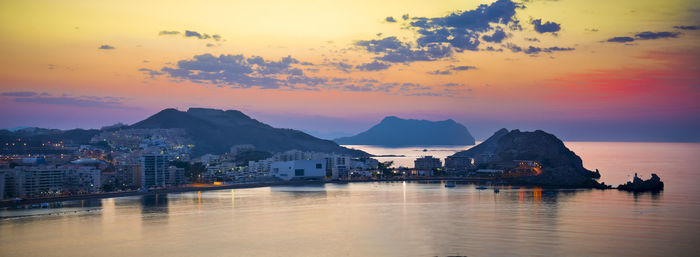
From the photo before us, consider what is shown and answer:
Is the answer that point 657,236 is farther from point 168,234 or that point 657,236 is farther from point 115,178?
point 115,178

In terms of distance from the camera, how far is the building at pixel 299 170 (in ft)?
228

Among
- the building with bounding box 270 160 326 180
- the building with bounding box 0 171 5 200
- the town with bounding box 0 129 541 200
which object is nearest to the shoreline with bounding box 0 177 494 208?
Result: the town with bounding box 0 129 541 200

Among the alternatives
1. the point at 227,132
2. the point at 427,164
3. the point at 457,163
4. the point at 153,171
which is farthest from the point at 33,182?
the point at 227,132

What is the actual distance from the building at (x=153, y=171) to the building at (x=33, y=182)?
788 centimetres

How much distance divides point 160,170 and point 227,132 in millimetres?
90211

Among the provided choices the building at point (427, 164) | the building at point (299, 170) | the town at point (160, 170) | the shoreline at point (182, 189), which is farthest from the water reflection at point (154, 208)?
the building at point (427, 164)

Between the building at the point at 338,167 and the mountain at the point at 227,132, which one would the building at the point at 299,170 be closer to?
the building at the point at 338,167

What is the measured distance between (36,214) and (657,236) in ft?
114

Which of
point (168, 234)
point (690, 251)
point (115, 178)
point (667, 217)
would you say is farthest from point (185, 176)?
point (690, 251)

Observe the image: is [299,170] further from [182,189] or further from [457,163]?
[457,163]

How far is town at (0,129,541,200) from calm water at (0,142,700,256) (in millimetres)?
7259

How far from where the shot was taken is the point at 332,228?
92.5 ft

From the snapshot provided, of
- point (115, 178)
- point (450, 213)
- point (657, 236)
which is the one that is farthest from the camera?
point (115, 178)

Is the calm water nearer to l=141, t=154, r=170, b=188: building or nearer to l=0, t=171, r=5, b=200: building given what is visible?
l=0, t=171, r=5, b=200: building
